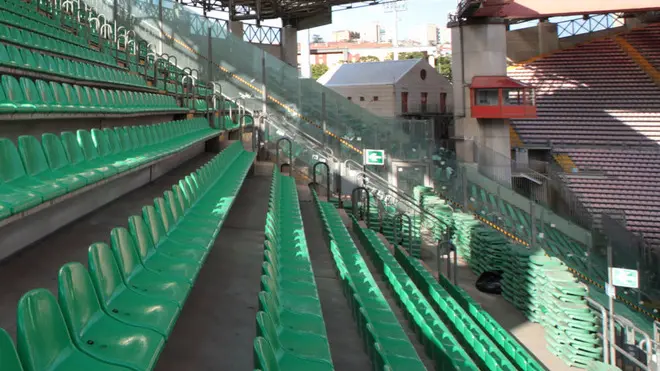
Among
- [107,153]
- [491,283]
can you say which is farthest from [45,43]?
[491,283]

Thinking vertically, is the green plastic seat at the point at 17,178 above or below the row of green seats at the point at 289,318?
→ above

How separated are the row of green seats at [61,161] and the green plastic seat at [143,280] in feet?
1.20

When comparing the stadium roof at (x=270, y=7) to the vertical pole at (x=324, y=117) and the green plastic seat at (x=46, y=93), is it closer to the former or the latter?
the vertical pole at (x=324, y=117)

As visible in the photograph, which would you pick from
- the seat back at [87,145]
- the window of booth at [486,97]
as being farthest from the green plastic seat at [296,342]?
the window of booth at [486,97]

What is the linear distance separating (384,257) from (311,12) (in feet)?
51.1

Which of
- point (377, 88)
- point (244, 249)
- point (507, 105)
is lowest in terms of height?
point (244, 249)

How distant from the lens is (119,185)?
3.65 meters

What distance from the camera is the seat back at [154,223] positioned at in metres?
2.20

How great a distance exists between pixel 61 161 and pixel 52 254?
512 mm

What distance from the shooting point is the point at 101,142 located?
10.3ft

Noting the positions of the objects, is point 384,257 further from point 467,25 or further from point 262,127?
point 467,25

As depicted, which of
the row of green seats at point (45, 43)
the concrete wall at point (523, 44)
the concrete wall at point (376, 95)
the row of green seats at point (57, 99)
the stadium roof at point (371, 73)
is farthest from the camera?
the stadium roof at point (371, 73)

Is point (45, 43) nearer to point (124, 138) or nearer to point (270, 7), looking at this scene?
point (124, 138)

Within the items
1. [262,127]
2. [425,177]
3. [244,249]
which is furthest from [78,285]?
[425,177]
